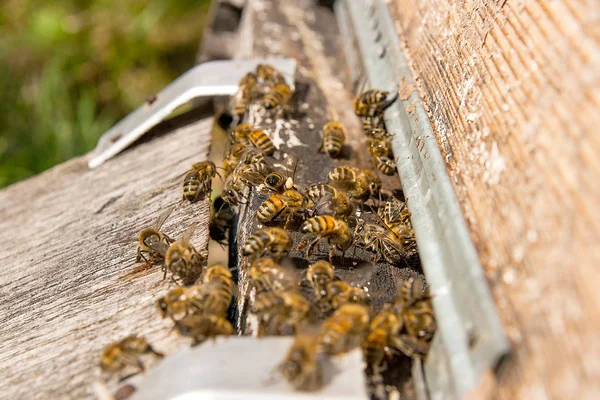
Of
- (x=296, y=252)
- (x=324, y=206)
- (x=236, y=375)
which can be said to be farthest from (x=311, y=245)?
(x=236, y=375)

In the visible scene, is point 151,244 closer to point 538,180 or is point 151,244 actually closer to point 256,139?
point 256,139

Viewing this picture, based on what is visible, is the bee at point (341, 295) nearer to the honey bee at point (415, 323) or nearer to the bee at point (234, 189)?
the honey bee at point (415, 323)

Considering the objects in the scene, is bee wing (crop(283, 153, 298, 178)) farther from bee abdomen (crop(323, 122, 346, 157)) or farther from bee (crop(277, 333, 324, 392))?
bee (crop(277, 333, 324, 392))

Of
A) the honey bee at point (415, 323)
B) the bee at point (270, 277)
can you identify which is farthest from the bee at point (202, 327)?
the honey bee at point (415, 323)

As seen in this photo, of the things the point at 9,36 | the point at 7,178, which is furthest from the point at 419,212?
the point at 9,36

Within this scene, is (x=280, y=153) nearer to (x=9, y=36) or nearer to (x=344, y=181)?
(x=344, y=181)
